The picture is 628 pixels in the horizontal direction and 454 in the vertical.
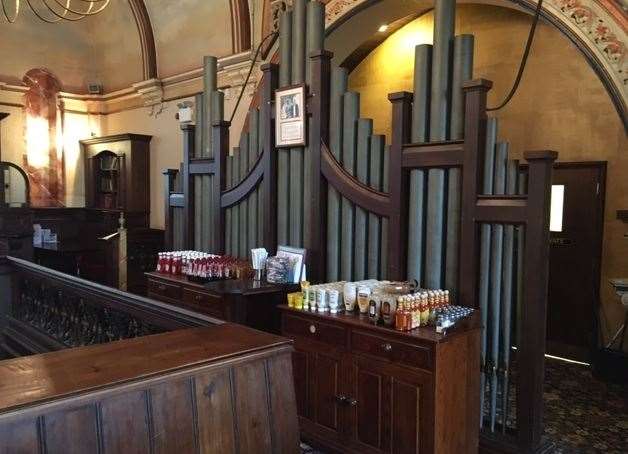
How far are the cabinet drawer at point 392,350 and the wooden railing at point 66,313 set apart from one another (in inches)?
36.1

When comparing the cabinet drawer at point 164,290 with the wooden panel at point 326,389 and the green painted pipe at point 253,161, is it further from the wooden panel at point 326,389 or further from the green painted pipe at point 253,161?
the wooden panel at point 326,389

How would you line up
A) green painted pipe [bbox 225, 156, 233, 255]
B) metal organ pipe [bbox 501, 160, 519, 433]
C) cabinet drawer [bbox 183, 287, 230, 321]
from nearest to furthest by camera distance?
metal organ pipe [bbox 501, 160, 519, 433] < cabinet drawer [bbox 183, 287, 230, 321] < green painted pipe [bbox 225, 156, 233, 255]

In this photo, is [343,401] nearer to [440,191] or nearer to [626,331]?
[440,191]

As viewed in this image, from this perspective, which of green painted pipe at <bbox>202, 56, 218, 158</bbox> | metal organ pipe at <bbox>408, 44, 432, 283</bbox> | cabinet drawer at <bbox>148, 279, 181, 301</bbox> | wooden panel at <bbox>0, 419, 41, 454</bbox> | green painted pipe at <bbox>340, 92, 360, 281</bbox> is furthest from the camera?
green painted pipe at <bbox>202, 56, 218, 158</bbox>

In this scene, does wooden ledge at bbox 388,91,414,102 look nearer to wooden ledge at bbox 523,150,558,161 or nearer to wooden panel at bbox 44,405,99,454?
wooden ledge at bbox 523,150,558,161

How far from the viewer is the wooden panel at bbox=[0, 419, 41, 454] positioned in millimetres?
1192

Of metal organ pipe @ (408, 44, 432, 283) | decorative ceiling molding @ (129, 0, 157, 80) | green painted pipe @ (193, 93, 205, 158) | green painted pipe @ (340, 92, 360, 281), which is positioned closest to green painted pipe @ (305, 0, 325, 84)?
green painted pipe @ (340, 92, 360, 281)

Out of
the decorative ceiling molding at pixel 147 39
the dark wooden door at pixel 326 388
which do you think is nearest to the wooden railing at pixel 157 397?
the dark wooden door at pixel 326 388

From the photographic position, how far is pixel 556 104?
5.00m

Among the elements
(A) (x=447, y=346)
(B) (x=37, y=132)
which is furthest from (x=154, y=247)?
(A) (x=447, y=346)

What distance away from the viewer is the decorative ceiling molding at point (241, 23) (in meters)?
6.39

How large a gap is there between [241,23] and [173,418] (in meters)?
5.76

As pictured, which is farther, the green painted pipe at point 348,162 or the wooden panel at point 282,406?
the green painted pipe at point 348,162

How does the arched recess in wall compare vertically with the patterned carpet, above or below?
above
